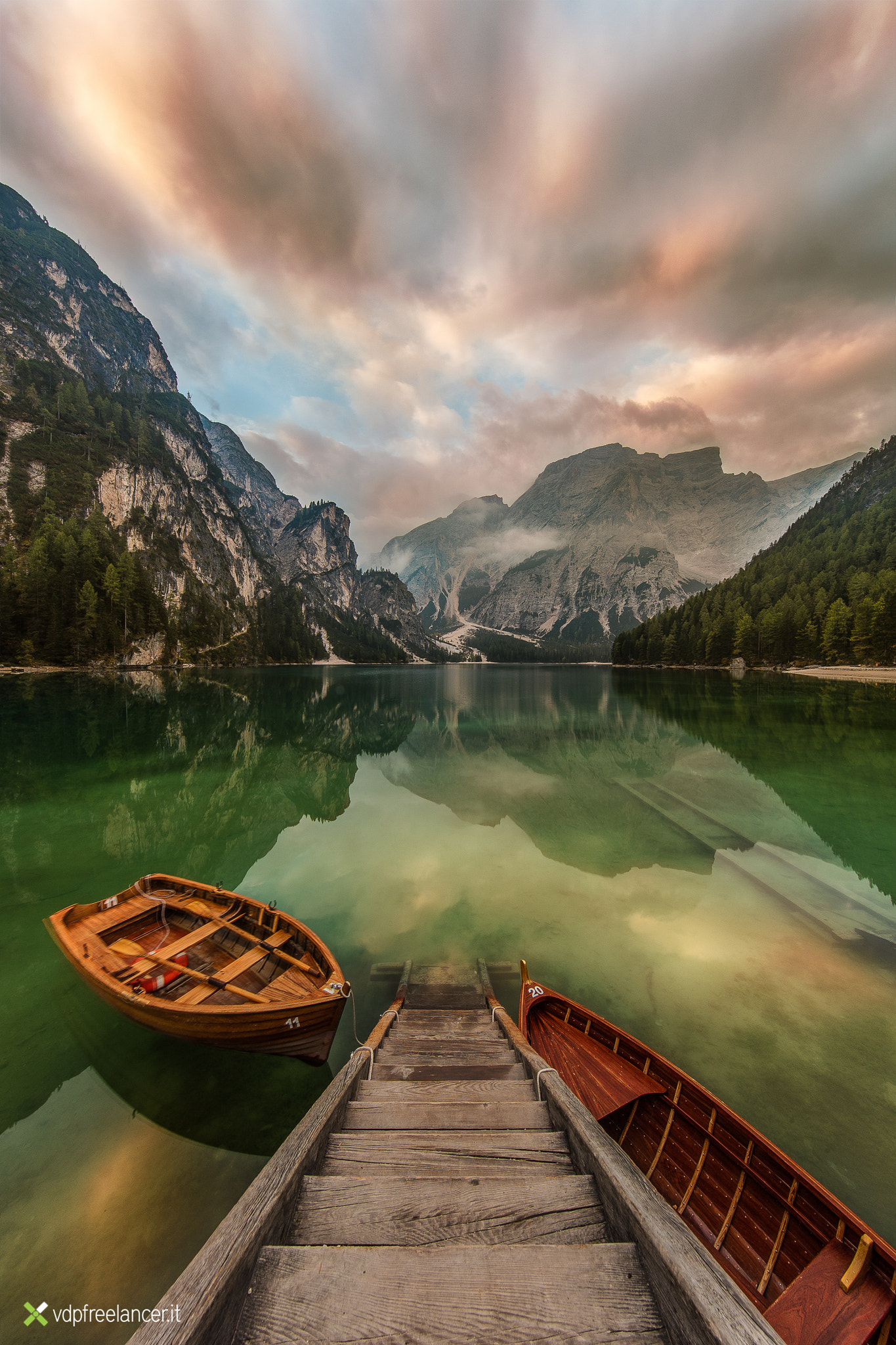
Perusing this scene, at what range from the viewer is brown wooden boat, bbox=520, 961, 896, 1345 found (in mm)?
3854

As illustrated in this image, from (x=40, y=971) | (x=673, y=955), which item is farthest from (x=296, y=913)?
(x=673, y=955)

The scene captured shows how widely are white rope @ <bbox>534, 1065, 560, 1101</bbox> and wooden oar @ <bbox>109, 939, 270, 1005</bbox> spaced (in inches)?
161

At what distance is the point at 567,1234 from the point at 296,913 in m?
11.4

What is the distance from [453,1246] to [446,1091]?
2849mm

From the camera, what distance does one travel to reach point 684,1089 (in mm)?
6043

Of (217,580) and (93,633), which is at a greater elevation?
(217,580)

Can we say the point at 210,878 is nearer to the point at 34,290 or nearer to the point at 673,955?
the point at 673,955

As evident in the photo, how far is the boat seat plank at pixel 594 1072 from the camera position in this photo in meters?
6.18

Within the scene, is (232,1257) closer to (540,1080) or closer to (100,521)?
(540,1080)

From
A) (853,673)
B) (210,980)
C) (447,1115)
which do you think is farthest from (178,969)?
(853,673)

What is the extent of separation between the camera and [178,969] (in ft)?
26.3

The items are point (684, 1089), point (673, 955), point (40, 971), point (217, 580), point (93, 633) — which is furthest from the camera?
point (217, 580)

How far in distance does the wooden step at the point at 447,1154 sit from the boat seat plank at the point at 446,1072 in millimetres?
1752

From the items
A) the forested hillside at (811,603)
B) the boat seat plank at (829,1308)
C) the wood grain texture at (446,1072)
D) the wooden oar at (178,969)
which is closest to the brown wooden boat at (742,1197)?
the boat seat plank at (829,1308)
